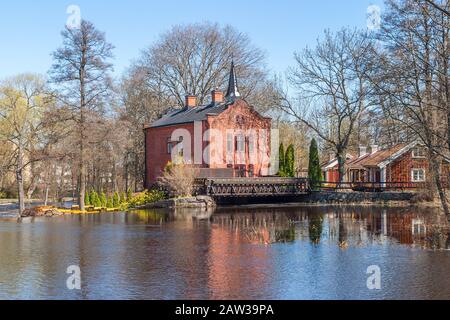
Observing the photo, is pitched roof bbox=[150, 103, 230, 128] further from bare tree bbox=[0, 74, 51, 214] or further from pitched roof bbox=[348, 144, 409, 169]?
pitched roof bbox=[348, 144, 409, 169]

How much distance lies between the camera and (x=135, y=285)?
1245 centimetres

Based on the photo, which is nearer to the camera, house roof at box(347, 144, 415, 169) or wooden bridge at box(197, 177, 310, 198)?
wooden bridge at box(197, 177, 310, 198)

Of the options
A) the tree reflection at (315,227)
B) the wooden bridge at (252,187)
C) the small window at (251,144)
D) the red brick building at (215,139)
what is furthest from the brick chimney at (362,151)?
the tree reflection at (315,227)

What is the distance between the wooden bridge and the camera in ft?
124

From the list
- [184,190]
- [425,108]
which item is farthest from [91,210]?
[425,108]

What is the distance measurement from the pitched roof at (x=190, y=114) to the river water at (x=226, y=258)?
18.6 metres

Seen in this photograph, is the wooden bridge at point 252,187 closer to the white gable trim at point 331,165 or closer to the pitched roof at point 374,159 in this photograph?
the pitched roof at point 374,159

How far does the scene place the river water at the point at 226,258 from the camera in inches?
469

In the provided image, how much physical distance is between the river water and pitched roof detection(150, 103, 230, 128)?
1861 cm

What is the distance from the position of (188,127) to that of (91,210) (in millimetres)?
12252

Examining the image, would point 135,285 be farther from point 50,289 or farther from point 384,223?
point 384,223

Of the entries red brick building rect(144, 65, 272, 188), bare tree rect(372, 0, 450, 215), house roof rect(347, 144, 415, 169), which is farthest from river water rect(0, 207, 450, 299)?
red brick building rect(144, 65, 272, 188)

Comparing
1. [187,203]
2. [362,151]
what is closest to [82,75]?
[187,203]
